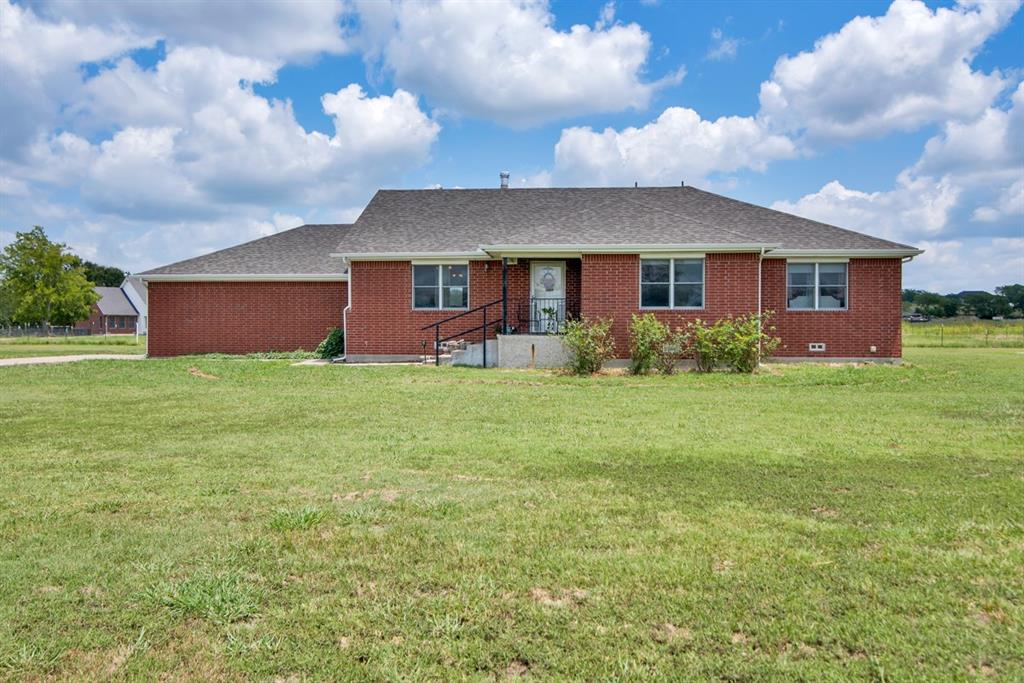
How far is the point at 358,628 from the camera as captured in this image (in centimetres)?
311

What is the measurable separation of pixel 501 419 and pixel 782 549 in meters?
5.35

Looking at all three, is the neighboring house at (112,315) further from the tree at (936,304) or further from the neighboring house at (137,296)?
the tree at (936,304)

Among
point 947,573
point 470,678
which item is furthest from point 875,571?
point 470,678

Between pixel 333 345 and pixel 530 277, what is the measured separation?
21.0ft

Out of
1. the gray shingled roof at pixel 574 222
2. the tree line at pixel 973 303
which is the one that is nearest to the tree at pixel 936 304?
the tree line at pixel 973 303

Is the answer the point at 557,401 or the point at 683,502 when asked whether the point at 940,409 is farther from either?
the point at 683,502

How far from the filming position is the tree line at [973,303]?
8512 cm

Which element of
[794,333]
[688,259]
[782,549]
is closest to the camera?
[782,549]

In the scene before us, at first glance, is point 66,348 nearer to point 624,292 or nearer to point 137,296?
point 624,292

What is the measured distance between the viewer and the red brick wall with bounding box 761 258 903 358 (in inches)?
741

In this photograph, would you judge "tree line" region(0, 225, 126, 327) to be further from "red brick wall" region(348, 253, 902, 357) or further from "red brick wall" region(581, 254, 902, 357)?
"red brick wall" region(581, 254, 902, 357)

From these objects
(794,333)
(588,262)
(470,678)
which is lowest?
(470,678)

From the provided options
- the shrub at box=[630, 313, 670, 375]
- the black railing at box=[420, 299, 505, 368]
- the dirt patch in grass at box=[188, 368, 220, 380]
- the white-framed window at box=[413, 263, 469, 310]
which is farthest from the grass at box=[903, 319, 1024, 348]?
the dirt patch in grass at box=[188, 368, 220, 380]

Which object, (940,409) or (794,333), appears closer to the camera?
(940,409)
